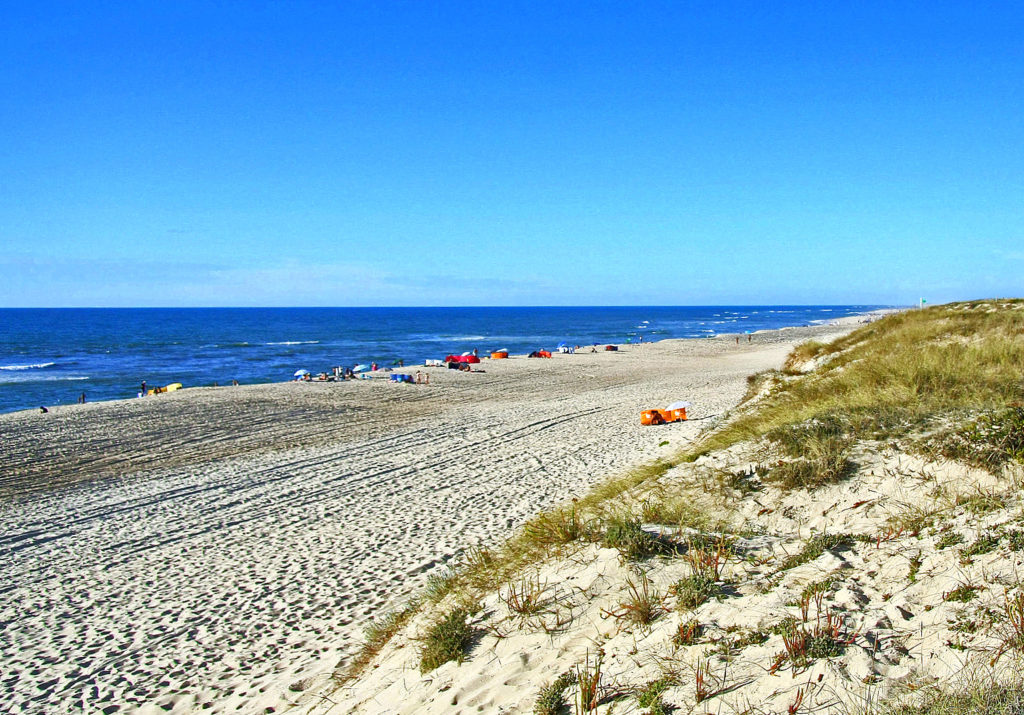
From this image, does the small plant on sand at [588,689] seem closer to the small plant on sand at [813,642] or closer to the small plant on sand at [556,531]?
the small plant on sand at [813,642]

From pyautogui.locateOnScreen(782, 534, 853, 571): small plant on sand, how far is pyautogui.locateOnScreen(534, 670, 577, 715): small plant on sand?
190cm

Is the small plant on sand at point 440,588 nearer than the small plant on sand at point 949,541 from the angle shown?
No

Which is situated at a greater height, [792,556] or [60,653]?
[792,556]

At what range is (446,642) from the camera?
180 inches

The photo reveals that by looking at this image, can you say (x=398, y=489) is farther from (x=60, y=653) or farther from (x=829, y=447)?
(x=829, y=447)

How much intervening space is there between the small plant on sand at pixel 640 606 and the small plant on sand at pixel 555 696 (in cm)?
62

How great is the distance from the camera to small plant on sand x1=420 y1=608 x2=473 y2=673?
450 centimetres

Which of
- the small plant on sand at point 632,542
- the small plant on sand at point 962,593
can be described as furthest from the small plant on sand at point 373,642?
the small plant on sand at point 962,593

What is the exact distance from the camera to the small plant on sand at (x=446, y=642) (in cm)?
450

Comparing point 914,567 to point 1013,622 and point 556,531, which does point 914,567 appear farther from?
point 556,531

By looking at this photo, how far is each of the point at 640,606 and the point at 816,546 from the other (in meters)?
1.58

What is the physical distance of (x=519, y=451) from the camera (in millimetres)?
16016

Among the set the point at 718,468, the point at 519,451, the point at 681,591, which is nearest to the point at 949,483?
the point at 718,468

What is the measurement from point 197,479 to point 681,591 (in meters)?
13.2
